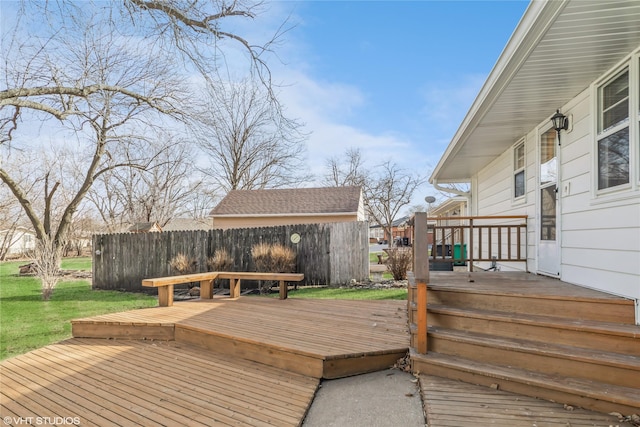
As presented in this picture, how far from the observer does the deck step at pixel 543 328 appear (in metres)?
2.54

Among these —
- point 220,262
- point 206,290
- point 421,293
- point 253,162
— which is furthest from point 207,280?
point 253,162

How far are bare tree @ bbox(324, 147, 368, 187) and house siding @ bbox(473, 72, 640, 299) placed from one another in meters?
21.4

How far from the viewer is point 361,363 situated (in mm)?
3133

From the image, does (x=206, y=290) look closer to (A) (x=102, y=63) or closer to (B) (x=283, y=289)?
(B) (x=283, y=289)

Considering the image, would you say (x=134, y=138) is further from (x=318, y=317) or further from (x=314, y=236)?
(x=318, y=317)

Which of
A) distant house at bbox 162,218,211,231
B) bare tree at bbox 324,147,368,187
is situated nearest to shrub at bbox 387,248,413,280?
bare tree at bbox 324,147,368,187

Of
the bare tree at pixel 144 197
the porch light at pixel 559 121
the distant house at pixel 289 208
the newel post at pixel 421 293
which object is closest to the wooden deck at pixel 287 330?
the newel post at pixel 421 293

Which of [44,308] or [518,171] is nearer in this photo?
[518,171]

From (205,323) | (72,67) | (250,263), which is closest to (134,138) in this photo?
(72,67)

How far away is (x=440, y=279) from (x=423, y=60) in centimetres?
590

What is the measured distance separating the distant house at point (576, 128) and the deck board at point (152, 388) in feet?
9.76

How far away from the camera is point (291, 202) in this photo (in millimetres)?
14945

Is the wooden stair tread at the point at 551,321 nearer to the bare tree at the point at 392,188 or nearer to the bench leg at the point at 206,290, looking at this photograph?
the bench leg at the point at 206,290

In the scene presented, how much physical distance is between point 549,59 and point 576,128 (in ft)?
4.08
